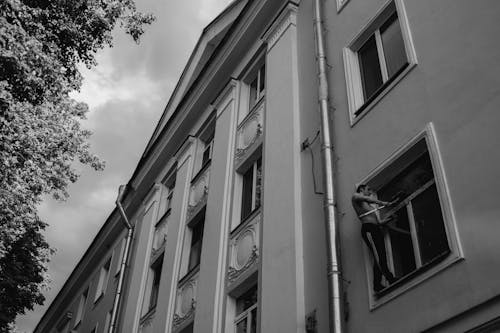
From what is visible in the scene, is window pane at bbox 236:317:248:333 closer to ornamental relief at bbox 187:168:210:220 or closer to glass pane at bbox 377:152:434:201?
glass pane at bbox 377:152:434:201

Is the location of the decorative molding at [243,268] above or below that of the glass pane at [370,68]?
below

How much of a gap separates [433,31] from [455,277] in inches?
157

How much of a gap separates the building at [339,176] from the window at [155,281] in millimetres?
70

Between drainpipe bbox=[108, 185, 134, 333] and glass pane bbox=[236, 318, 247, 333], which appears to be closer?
glass pane bbox=[236, 318, 247, 333]

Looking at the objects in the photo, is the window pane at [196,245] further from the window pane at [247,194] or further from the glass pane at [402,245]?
the glass pane at [402,245]

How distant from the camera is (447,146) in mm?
7414

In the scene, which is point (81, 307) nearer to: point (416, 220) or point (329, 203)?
point (329, 203)

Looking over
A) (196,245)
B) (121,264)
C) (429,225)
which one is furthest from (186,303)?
(429,225)

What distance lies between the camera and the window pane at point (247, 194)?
44.7 feet

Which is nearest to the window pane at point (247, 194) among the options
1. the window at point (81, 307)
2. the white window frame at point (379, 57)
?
the white window frame at point (379, 57)

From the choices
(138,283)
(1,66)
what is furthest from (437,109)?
(138,283)

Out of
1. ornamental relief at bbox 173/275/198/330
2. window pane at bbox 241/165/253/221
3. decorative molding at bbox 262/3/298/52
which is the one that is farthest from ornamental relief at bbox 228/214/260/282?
decorative molding at bbox 262/3/298/52

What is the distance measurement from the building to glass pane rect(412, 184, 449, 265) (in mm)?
21

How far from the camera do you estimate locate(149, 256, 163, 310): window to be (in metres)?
17.8
